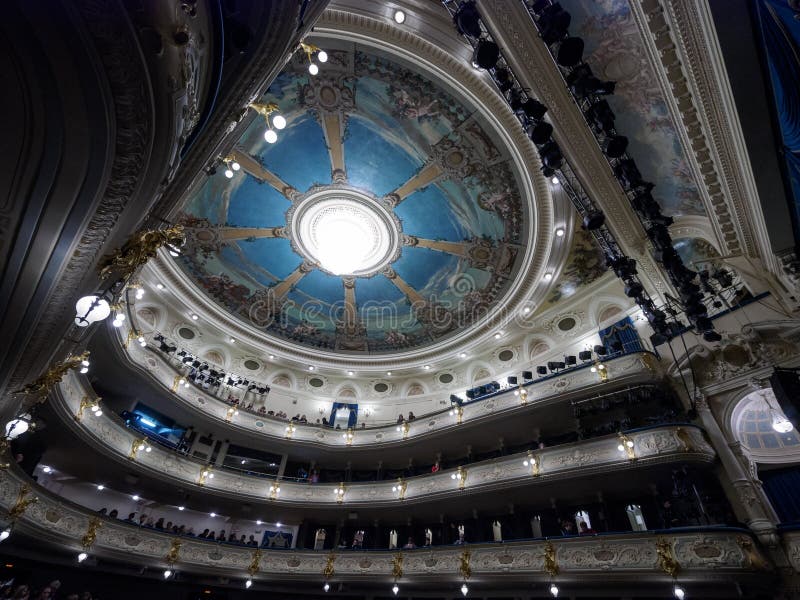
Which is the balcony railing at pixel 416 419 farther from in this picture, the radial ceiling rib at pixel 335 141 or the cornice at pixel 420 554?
the radial ceiling rib at pixel 335 141

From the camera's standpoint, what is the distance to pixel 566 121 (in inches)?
409

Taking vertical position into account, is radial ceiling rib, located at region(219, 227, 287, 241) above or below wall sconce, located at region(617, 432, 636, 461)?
above

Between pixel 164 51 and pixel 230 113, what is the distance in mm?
2170

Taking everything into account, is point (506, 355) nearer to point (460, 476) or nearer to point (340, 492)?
point (460, 476)

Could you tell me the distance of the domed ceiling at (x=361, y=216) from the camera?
42.0 ft

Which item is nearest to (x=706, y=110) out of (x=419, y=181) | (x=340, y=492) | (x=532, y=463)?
(x=419, y=181)

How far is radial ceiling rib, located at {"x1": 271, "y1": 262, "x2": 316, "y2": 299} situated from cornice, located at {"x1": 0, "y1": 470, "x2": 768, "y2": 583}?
1103 centimetres

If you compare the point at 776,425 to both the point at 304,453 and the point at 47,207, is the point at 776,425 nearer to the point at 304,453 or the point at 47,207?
the point at 47,207

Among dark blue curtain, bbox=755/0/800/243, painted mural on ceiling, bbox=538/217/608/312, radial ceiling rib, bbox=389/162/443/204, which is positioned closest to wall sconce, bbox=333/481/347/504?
painted mural on ceiling, bbox=538/217/608/312

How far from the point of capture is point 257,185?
15500 millimetres

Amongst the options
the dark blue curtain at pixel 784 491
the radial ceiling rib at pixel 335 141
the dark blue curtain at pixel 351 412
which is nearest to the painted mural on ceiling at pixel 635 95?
the radial ceiling rib at pixel 335 141

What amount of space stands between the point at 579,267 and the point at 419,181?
791cm

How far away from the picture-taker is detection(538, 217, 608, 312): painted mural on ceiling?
15.0 m

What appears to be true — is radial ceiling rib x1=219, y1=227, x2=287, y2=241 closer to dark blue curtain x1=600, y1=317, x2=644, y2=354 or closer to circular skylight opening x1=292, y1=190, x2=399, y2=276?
circular skylight opening x1=292, y1=190, x2=399, y2=276
